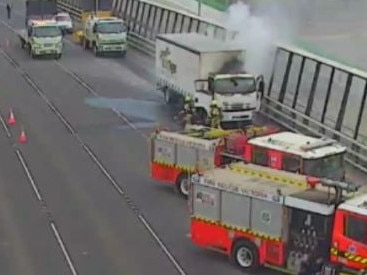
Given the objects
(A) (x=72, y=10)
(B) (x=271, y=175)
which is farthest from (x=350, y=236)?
(A) (x=72, y=10)

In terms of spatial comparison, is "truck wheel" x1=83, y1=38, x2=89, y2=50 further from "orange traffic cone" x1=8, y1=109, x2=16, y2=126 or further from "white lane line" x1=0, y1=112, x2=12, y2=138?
"orange traffic cone" x1=8, y1=109, x2=16, y2=126

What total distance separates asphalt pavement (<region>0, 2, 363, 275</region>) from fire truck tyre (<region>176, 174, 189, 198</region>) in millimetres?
273

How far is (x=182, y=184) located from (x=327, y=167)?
4.34 m

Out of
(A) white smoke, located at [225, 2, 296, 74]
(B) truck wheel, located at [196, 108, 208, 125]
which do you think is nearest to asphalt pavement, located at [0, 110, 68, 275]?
(B) truck wheel, located at [196, 108, 208, 125]

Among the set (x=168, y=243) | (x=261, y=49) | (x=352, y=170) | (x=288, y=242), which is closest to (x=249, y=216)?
(x=288, y=242)

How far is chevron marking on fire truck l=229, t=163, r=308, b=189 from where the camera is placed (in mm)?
23438

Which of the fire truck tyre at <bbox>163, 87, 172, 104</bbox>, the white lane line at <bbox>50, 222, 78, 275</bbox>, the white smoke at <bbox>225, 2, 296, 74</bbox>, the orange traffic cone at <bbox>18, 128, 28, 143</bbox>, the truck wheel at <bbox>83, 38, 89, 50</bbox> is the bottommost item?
the truck wheel at <bbox>83, 38, 89, 50</bbox>

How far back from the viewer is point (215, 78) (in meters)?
39.4

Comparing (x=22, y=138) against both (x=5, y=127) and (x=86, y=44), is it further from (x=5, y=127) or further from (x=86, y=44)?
(x=86, y=44)

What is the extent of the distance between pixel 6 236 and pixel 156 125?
1428 cm

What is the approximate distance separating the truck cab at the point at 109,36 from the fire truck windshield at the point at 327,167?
31268 mm

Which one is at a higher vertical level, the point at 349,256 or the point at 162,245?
the point at 349,256

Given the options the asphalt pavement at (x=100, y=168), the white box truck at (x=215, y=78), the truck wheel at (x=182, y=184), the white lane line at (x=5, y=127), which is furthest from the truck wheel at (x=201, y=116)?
the truck wheel at (x=182, y=184)

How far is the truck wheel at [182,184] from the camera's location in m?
29.5
